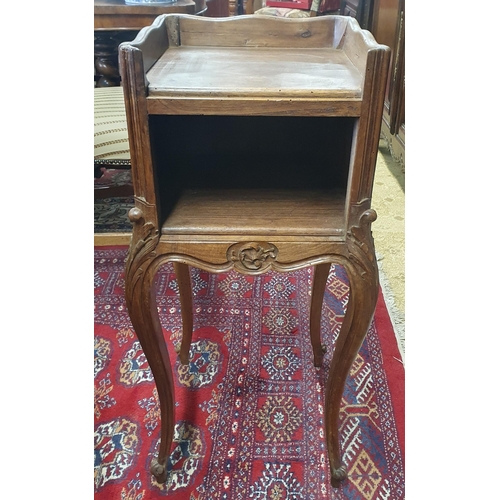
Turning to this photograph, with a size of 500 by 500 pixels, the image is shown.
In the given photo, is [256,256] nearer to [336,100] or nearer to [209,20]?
[336,100]

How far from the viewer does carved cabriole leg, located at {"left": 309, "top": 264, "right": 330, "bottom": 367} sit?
105cm

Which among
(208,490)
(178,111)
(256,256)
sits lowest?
(208,490)

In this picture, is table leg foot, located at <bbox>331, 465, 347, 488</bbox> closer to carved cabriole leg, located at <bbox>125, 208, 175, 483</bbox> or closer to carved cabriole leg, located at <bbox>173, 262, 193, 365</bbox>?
carved cabriole leg, located at <bbox>125, 208, 175, 483</bbox>

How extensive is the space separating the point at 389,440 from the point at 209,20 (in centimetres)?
95

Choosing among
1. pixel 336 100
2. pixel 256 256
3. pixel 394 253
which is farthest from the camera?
pixel 394 253

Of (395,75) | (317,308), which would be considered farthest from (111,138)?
(395,75)

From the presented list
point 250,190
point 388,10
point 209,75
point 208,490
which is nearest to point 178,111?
point 209,75

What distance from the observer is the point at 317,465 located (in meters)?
0.93

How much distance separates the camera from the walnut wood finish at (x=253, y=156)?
0.57 metres

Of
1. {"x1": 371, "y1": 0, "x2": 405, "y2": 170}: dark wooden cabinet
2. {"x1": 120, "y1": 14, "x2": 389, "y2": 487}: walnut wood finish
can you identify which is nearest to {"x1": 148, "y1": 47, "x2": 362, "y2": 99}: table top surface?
{"x1": 120, "y1": 14, "x2": 389, "y2": 487}: walnut wood finish

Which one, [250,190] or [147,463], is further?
[147,463]

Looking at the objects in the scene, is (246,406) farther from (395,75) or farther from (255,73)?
(395,75)

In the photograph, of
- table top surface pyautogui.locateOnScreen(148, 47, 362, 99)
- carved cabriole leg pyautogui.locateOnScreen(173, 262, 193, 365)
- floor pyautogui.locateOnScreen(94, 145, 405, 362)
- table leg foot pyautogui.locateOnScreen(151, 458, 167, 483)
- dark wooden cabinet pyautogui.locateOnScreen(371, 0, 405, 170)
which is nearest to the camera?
table top surface pyautogui.locateOnScreen(148, 47, 362, 99)

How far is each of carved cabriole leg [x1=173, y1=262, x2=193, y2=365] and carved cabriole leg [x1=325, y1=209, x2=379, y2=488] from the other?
412mm
